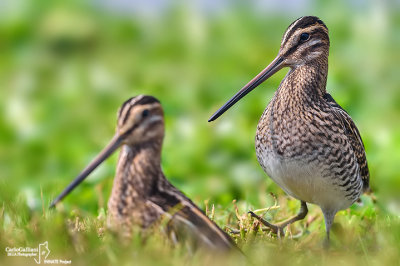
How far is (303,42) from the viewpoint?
4.61m

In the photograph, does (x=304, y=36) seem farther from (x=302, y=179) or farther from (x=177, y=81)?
(x=177, y=81)

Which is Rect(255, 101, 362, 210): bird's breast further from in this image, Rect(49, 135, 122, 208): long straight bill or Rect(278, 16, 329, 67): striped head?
Rect(49, 135, 122, 208): long straight bill

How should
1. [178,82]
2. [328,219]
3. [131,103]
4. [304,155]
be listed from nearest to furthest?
[131,103], [304,155], [328,219], [178,82]

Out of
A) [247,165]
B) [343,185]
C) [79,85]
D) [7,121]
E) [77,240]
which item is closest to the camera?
[77,240]

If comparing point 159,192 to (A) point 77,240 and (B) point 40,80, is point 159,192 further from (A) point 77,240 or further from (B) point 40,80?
(B) point 40,80

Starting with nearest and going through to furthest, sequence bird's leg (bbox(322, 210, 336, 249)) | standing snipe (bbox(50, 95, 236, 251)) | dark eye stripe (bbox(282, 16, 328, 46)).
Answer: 1. standing snipe (bbox(50, 95, 236, 251))
2. dark eye stripe (bbox(282, 16, 328, 46))
3. bird's leg (bbox(322, 210, 336, 249))

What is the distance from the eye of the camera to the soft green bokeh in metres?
6.46

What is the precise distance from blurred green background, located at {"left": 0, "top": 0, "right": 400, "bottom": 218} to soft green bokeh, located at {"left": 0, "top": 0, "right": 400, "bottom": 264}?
0.04ft

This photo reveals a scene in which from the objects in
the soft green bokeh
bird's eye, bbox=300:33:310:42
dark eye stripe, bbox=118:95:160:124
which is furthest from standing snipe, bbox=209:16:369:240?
dark eye stripe, bbox=118:95:160:124

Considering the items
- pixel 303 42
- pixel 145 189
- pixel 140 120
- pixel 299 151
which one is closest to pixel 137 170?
pixel 145 189

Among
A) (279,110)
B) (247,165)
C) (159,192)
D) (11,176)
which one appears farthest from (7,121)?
(159,192)

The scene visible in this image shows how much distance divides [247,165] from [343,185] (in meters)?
2.13

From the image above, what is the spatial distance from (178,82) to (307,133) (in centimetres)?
405

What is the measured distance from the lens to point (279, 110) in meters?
4.60
